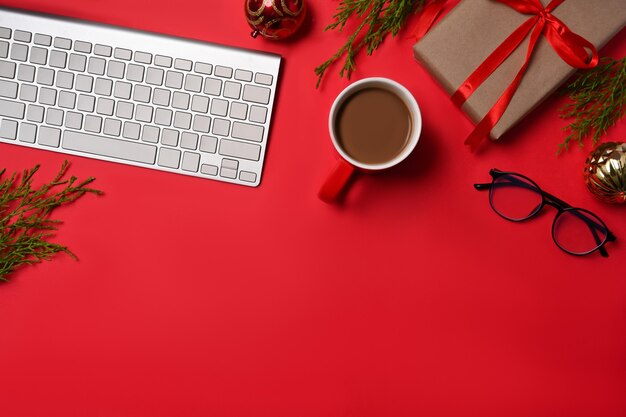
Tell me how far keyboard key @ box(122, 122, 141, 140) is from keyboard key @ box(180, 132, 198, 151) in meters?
0.07

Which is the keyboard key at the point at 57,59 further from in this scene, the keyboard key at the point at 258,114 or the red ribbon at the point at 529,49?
the red ribbon at the point at 529,49

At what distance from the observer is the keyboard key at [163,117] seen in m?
0.84

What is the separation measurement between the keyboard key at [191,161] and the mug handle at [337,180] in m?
0.21

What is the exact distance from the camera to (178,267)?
34.8 inches

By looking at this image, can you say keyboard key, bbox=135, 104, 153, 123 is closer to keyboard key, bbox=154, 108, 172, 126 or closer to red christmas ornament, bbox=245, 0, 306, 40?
keyboard key, bbox=154, 108, 172, 126

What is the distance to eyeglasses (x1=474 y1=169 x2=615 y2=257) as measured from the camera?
0.88m

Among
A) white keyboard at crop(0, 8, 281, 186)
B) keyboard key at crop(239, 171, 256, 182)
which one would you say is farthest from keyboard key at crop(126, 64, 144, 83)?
keyboard key at crop(239, 171, 256, 182)

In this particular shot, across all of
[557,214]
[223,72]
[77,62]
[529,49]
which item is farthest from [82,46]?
[557,214]

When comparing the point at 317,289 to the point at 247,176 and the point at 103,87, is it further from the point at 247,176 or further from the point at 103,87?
the point at 103,87

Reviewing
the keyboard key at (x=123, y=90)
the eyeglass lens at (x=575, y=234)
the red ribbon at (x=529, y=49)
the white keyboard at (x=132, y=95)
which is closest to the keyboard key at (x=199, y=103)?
the white keyboard at (x=132, y=95)

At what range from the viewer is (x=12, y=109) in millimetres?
830

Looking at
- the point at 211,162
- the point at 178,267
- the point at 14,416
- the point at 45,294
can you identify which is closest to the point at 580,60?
the point at 211,162

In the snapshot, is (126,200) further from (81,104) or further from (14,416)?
(14,416)

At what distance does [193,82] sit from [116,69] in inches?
5.0
